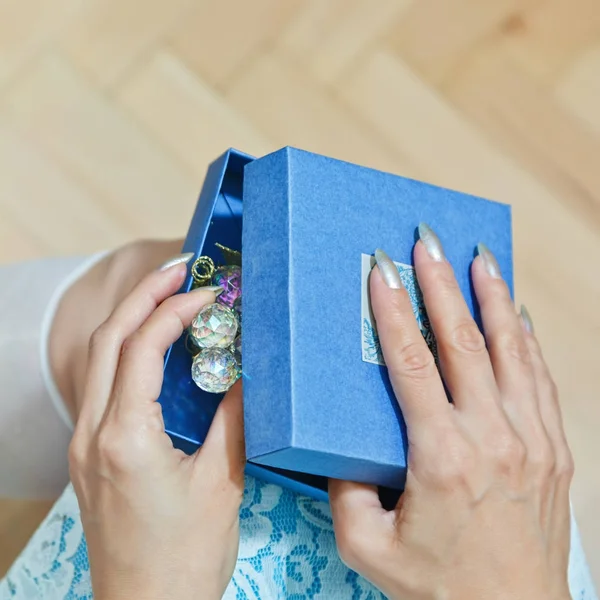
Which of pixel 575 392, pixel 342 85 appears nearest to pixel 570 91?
pixel 342 85

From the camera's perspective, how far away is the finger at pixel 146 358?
1.51 feet

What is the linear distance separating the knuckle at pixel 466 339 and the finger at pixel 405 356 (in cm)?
3

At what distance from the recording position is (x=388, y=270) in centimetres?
48

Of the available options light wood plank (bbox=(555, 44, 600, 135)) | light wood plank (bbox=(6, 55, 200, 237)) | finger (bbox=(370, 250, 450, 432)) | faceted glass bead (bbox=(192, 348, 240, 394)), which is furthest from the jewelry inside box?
light wood plank (bbox=(555, 44, 600, 135))

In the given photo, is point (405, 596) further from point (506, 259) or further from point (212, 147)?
point (212, 147)

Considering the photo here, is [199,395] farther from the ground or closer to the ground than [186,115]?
closer to the ground

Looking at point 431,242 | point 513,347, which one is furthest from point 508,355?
point 431,242

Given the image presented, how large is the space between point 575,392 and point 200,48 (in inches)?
31.1

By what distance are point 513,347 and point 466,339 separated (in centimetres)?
6

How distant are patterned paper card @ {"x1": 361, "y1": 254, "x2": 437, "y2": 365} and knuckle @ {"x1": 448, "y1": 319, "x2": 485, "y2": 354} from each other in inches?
1.1

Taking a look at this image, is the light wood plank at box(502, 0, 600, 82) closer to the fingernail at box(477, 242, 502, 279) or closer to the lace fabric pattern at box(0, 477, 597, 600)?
the fingernail at box(477, 242, 502, 279)

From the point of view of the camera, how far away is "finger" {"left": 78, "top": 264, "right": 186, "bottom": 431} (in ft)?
1.59

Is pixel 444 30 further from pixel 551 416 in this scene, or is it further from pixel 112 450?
pixel 112 450

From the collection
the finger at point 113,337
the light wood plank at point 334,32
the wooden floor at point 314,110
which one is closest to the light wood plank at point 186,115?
the wooden floor at point 314,110
